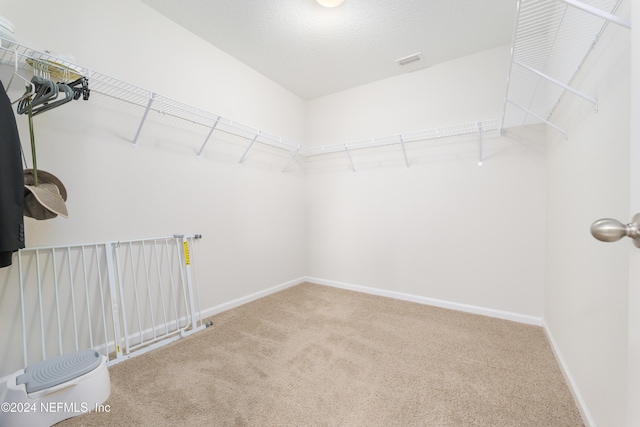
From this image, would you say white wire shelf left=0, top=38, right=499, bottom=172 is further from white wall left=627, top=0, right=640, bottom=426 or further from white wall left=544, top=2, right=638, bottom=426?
white wall left=627, top=0, right=640, bottom=426

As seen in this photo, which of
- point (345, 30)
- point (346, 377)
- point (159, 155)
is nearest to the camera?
point (346, 377)

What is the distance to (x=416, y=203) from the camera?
9.26 ft

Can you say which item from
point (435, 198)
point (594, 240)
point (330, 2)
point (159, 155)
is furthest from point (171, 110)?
point (594, 240)

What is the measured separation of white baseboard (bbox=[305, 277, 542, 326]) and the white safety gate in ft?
5.68

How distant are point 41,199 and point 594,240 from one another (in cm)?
272

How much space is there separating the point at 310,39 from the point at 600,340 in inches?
110

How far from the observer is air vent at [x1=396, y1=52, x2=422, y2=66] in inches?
101

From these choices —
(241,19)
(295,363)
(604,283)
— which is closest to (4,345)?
(295,363)

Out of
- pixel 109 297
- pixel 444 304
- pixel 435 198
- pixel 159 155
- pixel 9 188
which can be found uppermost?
pixel 159 155

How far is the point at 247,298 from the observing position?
2.79 meters

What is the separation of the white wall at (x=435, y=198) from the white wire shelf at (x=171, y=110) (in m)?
0.10

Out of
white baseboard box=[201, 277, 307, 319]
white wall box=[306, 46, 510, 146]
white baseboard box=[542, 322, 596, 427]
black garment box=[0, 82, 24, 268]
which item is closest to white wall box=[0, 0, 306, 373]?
white baseboard box=[201, 277, 307, 319]

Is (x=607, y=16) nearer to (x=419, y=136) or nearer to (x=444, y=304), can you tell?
(x=419, y=136)

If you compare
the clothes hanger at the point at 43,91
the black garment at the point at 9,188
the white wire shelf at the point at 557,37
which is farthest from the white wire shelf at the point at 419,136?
the black garment at the point at 9,188
